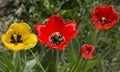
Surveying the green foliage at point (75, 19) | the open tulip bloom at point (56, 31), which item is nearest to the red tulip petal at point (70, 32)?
the open tulip bloom at point (56, 31)

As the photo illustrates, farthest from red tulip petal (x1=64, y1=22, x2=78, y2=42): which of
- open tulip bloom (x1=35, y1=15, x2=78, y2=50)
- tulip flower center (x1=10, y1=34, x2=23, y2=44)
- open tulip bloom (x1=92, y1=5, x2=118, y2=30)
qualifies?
tulip flower center (x1=10, y1=34, x2=23, y2=44)

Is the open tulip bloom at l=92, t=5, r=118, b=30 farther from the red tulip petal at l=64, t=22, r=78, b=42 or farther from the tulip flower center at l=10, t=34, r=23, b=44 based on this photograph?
the tulip flower center at l=10, t=34, r=23, b=44

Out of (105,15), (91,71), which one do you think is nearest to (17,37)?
(105,15)

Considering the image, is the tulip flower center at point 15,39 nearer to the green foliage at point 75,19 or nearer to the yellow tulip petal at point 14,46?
the yellow tulip petal at point 14,46

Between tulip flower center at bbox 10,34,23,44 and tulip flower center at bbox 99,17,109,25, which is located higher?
tulip flower center at bbox 10,34,23,44

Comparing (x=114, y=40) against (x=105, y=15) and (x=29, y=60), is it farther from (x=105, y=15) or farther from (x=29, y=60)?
(x=105, y=15)

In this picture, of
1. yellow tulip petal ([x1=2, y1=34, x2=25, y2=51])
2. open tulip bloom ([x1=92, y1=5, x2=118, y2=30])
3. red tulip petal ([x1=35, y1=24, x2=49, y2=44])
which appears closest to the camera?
yellow tulip petal ([x1=2, y1=34, x2=25, y2=51])

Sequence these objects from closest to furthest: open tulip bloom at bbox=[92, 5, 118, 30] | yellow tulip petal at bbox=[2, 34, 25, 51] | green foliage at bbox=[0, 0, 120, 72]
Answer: yellow tulip petal at bbox=[2, 34, 25, 51], open tulip bloom at bbox=[92, 5, 118, 30], green foliage at bbox=[0, 0, 120, 72]
